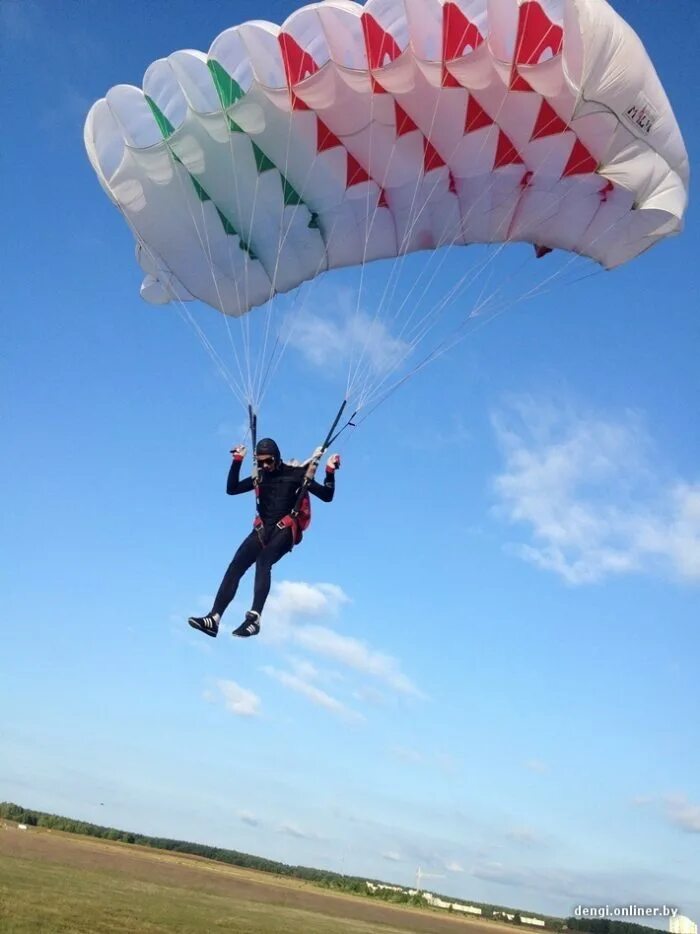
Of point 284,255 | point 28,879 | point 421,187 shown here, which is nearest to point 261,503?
point 284,255

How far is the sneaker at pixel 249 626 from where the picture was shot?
8312mm

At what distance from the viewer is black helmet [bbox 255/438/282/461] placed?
8938 mm

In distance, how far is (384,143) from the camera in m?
10.4

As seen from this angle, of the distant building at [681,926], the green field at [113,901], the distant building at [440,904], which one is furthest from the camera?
the distant building at [440,904]

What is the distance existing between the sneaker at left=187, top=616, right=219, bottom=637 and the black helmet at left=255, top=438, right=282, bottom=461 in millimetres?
1748

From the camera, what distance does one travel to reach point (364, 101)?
988 cm

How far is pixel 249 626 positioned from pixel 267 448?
6.05 ft

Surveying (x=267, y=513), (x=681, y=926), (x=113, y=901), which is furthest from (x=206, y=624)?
(x=681, y=926)

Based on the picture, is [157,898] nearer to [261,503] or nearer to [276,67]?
[261,503]

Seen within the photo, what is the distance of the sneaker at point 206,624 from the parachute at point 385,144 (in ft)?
13.6

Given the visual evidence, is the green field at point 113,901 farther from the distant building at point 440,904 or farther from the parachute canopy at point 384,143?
the distant building at point 440,904

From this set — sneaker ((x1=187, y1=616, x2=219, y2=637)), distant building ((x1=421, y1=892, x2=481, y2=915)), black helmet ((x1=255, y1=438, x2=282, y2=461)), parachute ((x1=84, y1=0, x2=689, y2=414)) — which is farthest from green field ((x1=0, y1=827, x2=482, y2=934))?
distant building ((x1=421, y1=892, x2=481, y2=915))

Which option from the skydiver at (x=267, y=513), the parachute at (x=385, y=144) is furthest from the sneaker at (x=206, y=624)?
the parachute at (x=385, y=144)

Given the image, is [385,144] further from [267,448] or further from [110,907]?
[110,907]
